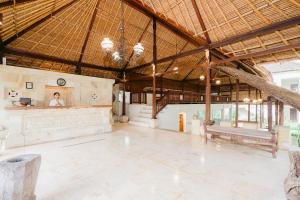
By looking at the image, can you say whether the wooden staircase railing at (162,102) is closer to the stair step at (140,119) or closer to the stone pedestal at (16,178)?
the stair step at (140,119)

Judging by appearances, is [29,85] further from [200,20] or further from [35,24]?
[200,20]

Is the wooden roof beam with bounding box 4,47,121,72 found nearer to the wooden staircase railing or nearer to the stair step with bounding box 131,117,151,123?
the stair step with bounding box 131,117,151,123

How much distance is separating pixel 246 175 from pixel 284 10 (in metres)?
4.31

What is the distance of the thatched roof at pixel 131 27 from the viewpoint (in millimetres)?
4469

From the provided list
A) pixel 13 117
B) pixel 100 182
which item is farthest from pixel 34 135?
pixel 100 182

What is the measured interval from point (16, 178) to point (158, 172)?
7.05 ft

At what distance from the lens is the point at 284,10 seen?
3.93 meters

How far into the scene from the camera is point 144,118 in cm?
888

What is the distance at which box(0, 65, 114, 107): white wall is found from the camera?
5.63 m

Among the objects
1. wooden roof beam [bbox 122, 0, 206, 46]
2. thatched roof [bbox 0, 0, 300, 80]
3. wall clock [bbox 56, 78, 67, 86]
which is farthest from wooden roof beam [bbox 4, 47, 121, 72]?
wooden roof beam [bbox 122, 0, 206, 46]

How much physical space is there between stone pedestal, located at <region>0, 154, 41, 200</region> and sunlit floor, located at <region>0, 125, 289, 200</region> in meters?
0.53

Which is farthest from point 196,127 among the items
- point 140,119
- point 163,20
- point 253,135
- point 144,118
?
point 163,20

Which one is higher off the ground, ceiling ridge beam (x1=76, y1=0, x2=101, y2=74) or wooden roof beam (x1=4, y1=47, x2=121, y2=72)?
ceiling ridge beam (x1=76, y1=0, x2=101, y2=74)

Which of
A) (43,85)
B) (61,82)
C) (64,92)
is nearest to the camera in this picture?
(43,85)
